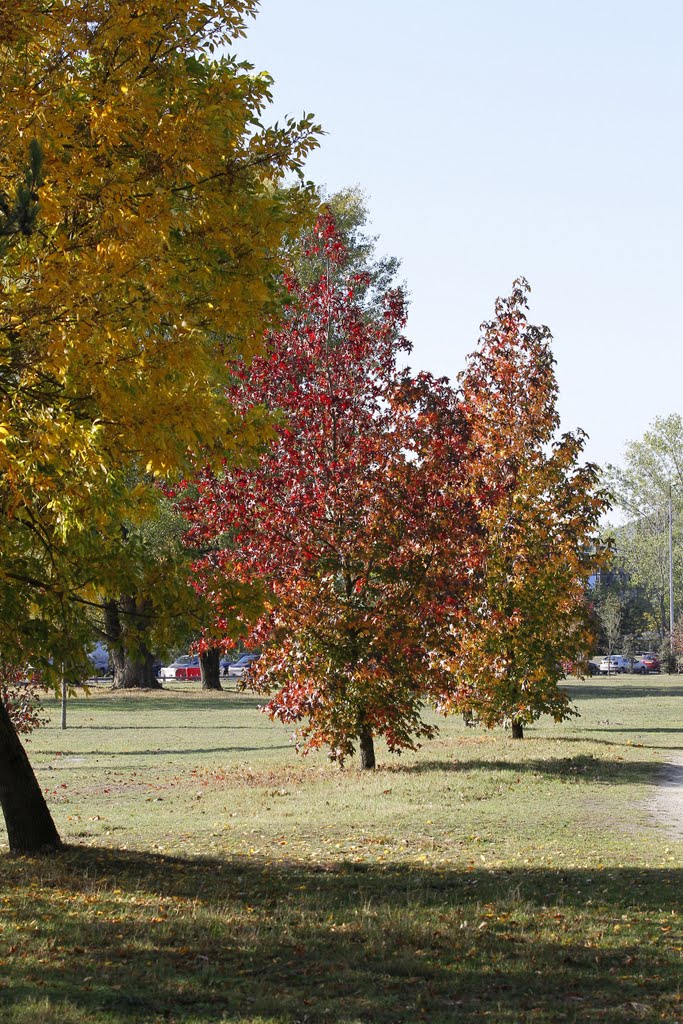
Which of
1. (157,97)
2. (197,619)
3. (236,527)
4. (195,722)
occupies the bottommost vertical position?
(195,722)

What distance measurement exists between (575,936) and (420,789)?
25.5ft

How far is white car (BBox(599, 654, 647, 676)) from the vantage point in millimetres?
81938

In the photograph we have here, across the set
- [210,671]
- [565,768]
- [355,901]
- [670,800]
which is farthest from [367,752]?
[210,671]

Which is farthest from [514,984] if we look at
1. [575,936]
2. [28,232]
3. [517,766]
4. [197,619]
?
[517,766]

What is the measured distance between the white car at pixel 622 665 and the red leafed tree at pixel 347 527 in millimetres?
67379

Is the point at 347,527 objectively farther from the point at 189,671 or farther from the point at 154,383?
the point at 189,671

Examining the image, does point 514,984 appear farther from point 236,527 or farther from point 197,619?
point 236,527

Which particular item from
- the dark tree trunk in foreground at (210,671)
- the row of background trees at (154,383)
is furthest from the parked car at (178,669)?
the row of background trees at (154,383)

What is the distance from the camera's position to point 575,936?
295 inches

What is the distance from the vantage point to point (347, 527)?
51.6 ft

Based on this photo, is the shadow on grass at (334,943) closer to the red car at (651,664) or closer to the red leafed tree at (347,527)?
the red leafed tree at (347,527)

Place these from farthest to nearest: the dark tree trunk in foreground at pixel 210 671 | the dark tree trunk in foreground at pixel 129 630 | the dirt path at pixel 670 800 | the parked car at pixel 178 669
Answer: the parked car at pixel 178 669
the dark tree trunk in foreground at pixel 210 671
the dirt path at pixel 670 800
the dark tree trunk in foreground at pixel 129 630

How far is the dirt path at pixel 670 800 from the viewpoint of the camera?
41.5 feet

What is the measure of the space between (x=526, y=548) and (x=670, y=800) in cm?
682
